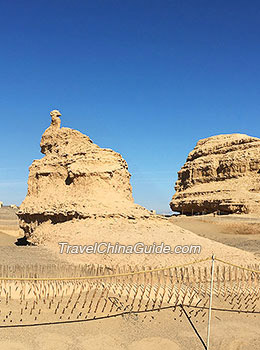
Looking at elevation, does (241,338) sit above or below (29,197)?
below

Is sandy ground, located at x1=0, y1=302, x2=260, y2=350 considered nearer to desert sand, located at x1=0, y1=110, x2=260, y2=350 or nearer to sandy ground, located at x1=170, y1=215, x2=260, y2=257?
desert sand, located at x1=0, y1=110, x2=260, y2=350

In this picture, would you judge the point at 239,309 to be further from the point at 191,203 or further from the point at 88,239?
the point at 191,203

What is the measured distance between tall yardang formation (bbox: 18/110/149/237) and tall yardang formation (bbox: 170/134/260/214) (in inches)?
669

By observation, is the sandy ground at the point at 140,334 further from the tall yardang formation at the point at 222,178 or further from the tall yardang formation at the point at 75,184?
the tall yardang formation at the point at 222,178

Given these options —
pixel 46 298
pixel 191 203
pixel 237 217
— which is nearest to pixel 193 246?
pixel 46 298

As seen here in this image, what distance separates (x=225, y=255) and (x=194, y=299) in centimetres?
328

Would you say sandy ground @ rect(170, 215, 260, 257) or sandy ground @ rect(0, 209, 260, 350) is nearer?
sandy ground @ rect(0, 209, 260, 350)

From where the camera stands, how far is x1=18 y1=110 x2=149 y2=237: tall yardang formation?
10.5m

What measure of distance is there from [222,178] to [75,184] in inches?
909

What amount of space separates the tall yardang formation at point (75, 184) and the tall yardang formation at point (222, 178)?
55.8 ft

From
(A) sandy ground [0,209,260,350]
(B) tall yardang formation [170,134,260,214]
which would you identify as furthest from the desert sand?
(B) tall yardang formation [170,134,260,214]

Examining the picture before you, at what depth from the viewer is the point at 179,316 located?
5.50 meters

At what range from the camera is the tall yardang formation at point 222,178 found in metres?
27.0

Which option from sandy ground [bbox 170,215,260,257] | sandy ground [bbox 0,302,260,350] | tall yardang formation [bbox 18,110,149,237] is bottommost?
sandy ground [bbox 0,302,260,350]
